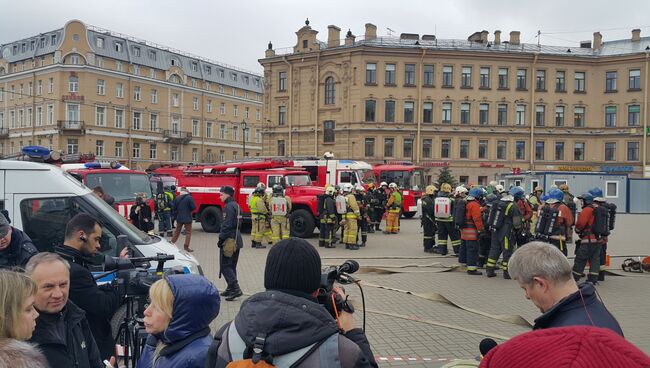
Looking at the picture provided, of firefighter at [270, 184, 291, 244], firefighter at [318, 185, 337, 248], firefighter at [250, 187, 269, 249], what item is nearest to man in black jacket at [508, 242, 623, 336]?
firefighter at [318, 185, 337, 248]

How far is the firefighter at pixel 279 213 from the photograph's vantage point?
14805 mm

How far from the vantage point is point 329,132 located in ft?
142

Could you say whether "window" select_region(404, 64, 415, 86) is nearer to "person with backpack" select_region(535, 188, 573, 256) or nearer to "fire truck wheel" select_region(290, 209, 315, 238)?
"fire truck wheel" select_region(290, 209, 315, 238)

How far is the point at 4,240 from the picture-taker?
464cm

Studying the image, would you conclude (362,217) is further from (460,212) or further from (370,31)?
(370,31)

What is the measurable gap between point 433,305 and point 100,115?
170ft

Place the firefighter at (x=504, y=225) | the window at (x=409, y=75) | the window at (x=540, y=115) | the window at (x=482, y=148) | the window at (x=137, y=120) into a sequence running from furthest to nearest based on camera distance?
the window at (x=137, y=120) < the window at (x=540, y=115) < the window at (x=482, y=148) < the window at (x=409, y=75) < the firefighter at (x=504, y=225)

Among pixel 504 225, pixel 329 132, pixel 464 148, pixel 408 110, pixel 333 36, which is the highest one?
pixel 333 36

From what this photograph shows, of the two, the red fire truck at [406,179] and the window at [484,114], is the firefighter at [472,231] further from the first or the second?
the window at [484,114]

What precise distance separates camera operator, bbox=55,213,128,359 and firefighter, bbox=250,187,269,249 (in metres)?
10.5

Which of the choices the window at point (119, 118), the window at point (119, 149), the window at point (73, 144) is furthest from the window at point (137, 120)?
the window at point (73, 144)

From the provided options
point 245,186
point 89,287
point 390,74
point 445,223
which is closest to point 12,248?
point 89,287

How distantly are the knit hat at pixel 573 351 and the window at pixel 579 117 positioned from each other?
49.4 m

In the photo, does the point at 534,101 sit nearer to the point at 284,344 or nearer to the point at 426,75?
the point at 426,75
